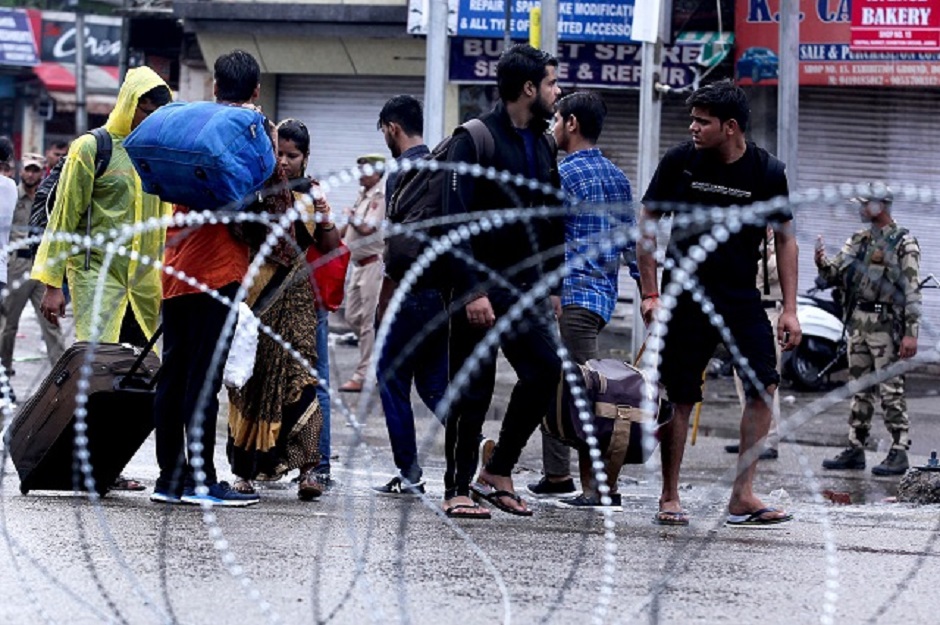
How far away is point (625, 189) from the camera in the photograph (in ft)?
26.6

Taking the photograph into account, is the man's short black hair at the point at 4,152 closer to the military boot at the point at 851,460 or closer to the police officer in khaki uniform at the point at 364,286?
the police officer in khaki uniform at the point at 364,286

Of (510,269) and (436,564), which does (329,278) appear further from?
(436,564)

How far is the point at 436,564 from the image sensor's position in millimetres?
6133

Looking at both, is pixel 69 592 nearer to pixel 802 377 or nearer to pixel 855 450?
pixel 855 450

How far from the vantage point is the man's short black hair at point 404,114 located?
8133 mm

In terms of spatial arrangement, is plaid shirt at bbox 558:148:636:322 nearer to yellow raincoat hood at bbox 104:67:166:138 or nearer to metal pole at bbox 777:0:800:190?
yellow raincoat hood at bbox 104:67:166:138

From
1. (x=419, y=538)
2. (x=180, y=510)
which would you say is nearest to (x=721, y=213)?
(x=419, y=538)

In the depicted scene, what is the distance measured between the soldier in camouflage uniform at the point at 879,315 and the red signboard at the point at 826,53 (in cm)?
612

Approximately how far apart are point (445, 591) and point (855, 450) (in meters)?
5.43

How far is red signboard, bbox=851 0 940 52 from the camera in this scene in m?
16.2

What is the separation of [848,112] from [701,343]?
10699 mm

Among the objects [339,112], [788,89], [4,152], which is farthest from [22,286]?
[339,112]

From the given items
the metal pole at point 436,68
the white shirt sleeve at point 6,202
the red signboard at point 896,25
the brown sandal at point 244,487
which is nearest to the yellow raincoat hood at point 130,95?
the brown sandal at point 244,487

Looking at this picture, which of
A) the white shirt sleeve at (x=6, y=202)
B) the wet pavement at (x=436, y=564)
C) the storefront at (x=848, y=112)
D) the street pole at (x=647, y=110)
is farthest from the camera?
the storefront at (x=848, y=112)
